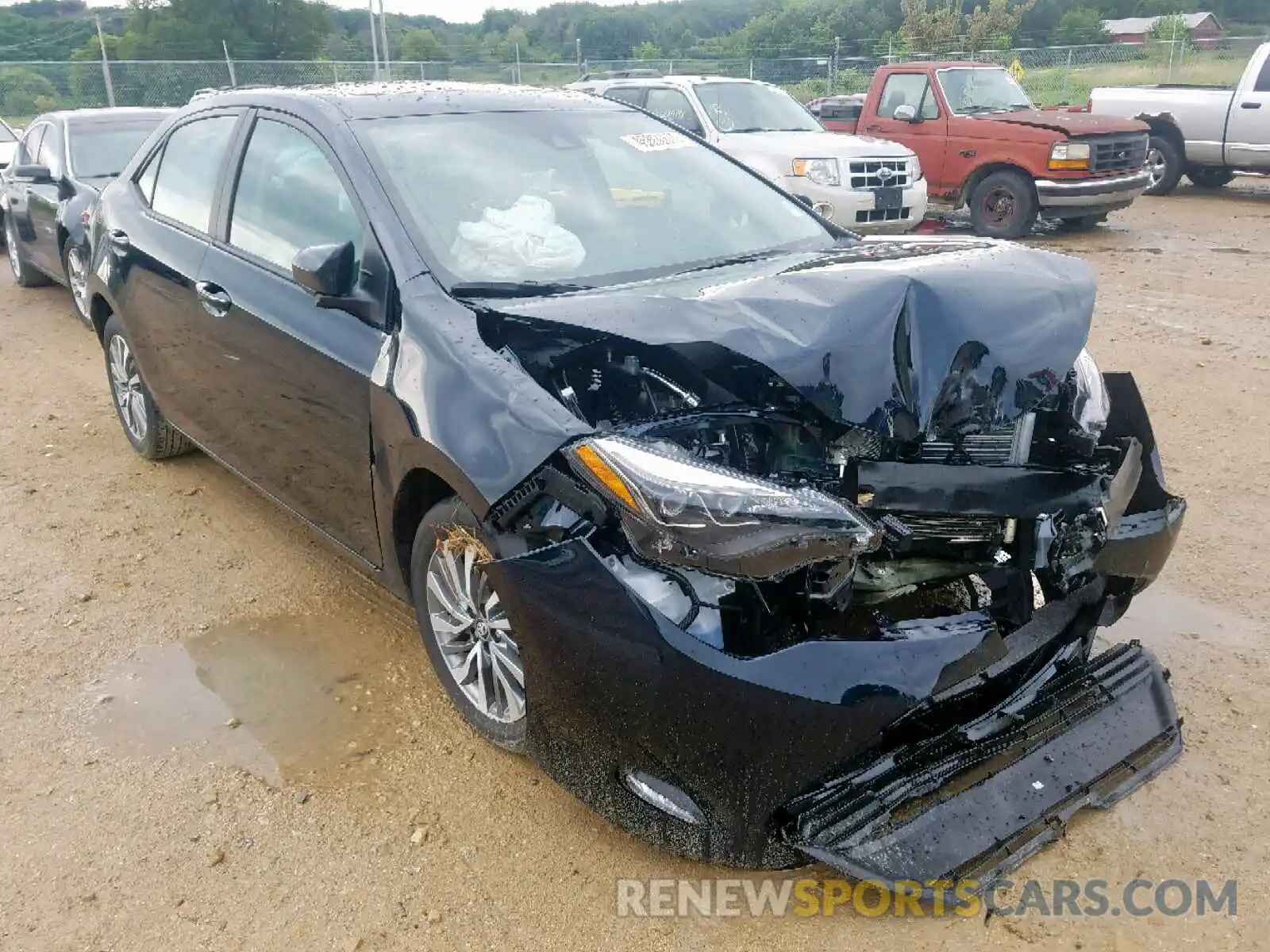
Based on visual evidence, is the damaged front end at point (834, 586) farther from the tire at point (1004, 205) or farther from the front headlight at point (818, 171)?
the tire at point (1004, 205)

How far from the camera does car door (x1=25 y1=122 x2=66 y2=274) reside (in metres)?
8.57

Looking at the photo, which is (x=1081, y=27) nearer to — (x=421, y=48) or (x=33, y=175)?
(x=421, y=48)

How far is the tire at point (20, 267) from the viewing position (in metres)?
10.1

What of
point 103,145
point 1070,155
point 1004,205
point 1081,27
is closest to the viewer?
point 103,145

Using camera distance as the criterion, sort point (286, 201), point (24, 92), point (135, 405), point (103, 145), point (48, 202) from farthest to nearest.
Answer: point (24, 92) < point (48, 202) < point (103, 145) < point (135, 405) < point (286, 201)

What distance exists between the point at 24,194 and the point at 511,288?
827 centimetres

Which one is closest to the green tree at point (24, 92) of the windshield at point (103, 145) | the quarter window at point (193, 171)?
the windshield at point (103, 145)

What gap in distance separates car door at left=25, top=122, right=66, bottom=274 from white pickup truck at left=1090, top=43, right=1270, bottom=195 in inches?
494

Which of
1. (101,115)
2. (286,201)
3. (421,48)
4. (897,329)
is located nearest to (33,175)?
(101,115)

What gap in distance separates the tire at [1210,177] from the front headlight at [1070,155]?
4.97 m

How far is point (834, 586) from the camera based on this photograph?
2332 millimetres

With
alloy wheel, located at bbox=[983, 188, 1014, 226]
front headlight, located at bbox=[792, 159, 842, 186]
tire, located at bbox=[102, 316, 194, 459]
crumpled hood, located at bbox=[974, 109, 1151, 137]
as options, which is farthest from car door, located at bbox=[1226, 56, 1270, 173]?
tire, located at bbox=[102, 316, 194, 459]

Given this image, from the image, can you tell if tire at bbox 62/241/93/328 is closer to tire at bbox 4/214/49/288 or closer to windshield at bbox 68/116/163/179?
windshield at bbox 68/116/163/179

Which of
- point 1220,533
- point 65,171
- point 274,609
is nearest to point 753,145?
point 65,171
